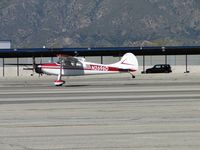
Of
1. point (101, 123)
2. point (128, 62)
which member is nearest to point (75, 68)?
point (128, 62)

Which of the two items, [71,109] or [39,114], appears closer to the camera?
[39,114]

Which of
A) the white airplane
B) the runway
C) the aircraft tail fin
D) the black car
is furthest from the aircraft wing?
the runway

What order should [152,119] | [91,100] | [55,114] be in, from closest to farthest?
[152,119] < [55,114] < [91,100]

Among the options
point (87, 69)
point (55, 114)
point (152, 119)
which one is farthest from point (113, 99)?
point (87, 69)

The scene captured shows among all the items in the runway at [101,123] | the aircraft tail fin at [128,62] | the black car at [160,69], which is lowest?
the runway at [101,123]

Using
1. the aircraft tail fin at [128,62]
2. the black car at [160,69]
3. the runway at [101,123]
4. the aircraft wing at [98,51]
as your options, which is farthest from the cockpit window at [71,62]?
the black car at [160,69]

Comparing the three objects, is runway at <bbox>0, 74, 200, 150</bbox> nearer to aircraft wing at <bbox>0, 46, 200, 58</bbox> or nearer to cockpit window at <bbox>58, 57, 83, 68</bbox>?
cockpit window at <bbox>58, 57, 83, 68</bbox>

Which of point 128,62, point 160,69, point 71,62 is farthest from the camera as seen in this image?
point 160,69

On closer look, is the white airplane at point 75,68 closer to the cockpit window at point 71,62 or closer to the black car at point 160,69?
the cockpit window at point 71,62

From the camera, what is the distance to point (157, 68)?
90312mm

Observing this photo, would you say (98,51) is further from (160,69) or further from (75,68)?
(75,68)

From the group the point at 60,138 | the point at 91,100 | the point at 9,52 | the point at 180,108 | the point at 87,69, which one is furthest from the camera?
the point at 9,52

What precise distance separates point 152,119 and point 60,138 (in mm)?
4696

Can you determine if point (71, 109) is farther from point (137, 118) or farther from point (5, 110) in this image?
point (137, 118)
